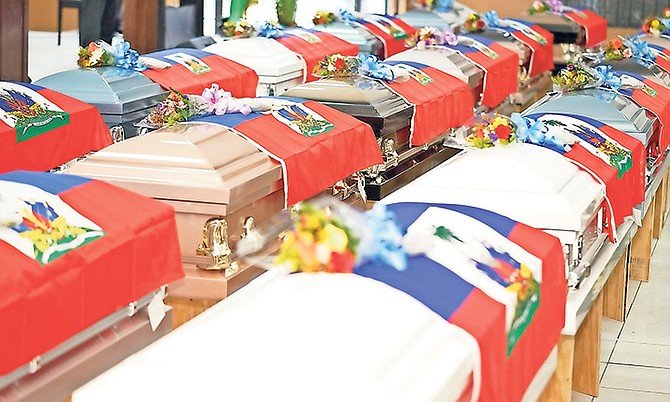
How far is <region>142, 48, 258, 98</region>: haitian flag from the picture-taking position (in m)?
5.22

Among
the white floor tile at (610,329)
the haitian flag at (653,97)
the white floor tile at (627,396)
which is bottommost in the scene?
the white floor tile at (610,329)

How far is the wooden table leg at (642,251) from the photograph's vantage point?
478 centimetres

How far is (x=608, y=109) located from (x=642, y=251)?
0.75 meters

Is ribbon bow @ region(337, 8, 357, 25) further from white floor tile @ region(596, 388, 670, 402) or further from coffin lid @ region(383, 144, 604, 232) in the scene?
coffin lid @ region(383, 144, 604, 232)

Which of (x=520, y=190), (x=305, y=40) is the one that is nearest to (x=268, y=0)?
(x=305, y=40)

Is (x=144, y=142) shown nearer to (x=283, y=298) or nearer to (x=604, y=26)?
(x=283, y=298)

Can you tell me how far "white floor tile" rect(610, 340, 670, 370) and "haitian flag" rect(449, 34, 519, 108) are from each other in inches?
107

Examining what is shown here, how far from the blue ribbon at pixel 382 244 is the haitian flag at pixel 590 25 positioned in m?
7.75

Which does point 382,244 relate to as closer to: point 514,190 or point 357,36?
point 514,190

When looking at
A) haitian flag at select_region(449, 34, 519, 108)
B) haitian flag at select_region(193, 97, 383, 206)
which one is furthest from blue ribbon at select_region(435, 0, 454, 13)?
haitian flag at select_region(193, 97, 383, 206)

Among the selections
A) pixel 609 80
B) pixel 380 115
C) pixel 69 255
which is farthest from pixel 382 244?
pixel 609 80

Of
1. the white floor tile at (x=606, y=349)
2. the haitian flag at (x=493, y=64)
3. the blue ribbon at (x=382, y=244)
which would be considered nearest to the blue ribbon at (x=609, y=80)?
the white floor tile at (x=606, y=349)

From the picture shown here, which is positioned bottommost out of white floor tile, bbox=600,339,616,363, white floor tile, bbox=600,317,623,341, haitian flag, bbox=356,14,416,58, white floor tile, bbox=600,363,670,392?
white floor tile, bbox=600,317,623,341

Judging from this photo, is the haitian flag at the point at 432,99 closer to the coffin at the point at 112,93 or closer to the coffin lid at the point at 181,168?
the coffin at the point at 112,93
